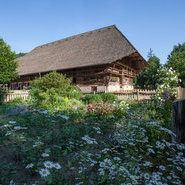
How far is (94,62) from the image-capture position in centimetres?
1496

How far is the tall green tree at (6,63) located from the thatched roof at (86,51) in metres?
2.14

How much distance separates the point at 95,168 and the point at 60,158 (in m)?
0.67

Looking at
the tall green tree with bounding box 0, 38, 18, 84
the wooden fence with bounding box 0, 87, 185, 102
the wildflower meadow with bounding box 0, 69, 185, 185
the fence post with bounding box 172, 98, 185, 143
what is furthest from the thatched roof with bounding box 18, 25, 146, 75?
the wildflower meadow with bounding box 0, 69, 185, 185

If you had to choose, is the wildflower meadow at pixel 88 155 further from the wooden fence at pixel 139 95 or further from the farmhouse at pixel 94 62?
the farmhouse at pixel 94 62

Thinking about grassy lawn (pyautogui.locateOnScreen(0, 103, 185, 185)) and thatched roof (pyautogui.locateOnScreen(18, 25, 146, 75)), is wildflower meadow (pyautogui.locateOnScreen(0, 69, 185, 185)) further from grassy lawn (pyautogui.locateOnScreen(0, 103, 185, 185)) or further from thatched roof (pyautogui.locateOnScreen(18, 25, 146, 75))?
thatched roof (pyautogui.locateOnScreen(18, 25, 146, 75))

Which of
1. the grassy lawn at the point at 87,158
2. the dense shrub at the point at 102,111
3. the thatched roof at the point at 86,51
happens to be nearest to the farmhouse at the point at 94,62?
the thatched roof at the point at 86,51

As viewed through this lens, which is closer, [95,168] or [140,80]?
[95,168]

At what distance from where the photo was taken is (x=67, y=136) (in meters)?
3.09

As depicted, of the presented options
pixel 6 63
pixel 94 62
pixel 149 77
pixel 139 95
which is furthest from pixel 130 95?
pixel 149 77

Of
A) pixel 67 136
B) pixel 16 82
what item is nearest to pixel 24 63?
pixel 16 82

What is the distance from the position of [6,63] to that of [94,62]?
11093 millimetres

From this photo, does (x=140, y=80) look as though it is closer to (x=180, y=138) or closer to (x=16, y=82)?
(x=16, y=82)

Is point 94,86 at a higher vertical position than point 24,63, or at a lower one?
lower

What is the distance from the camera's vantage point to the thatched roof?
15438mm
